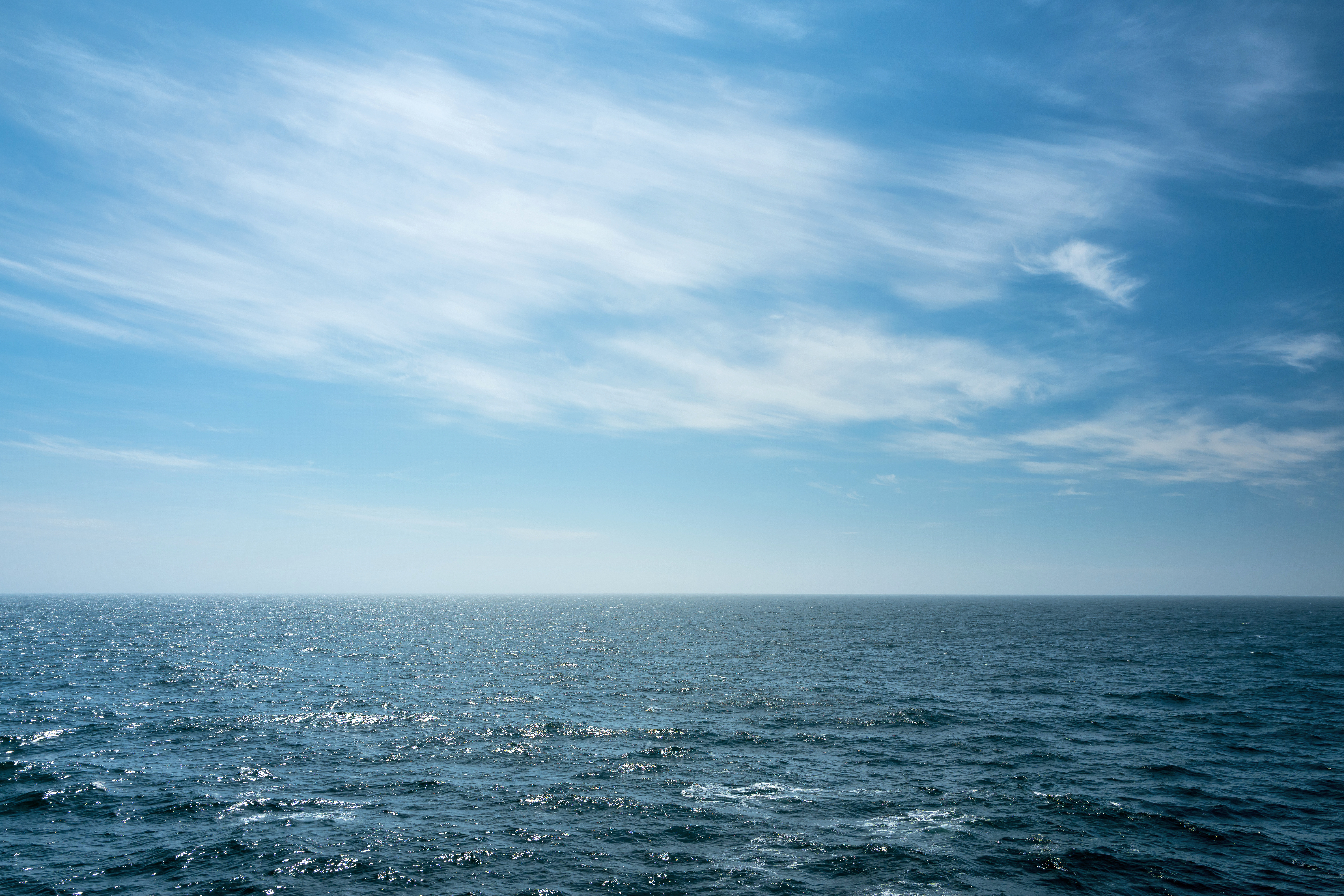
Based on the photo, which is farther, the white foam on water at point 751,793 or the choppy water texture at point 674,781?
the white foam on water at point 751,793

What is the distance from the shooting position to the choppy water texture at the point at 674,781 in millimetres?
27875

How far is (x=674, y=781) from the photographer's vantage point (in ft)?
129

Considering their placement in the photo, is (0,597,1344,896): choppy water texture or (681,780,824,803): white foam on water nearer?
(0,597,1344,896): choppy water texture

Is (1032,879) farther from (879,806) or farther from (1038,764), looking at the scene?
(1038,764)

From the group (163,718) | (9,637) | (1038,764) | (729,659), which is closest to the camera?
(1038,764)

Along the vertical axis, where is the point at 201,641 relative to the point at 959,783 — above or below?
below

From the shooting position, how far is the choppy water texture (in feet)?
91.5

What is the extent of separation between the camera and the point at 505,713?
57.8 meters

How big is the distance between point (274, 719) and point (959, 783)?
56696mm

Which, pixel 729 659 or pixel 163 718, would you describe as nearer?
pixel 163 718

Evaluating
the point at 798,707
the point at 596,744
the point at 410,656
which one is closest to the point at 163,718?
the point at 596,744

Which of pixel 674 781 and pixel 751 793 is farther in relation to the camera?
pixel 674 781

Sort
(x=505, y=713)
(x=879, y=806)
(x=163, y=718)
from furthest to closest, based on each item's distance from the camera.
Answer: (x=505, y=713) < (x=163, y=718) < (x=879, y=806)

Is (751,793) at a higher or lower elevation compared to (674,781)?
higher
